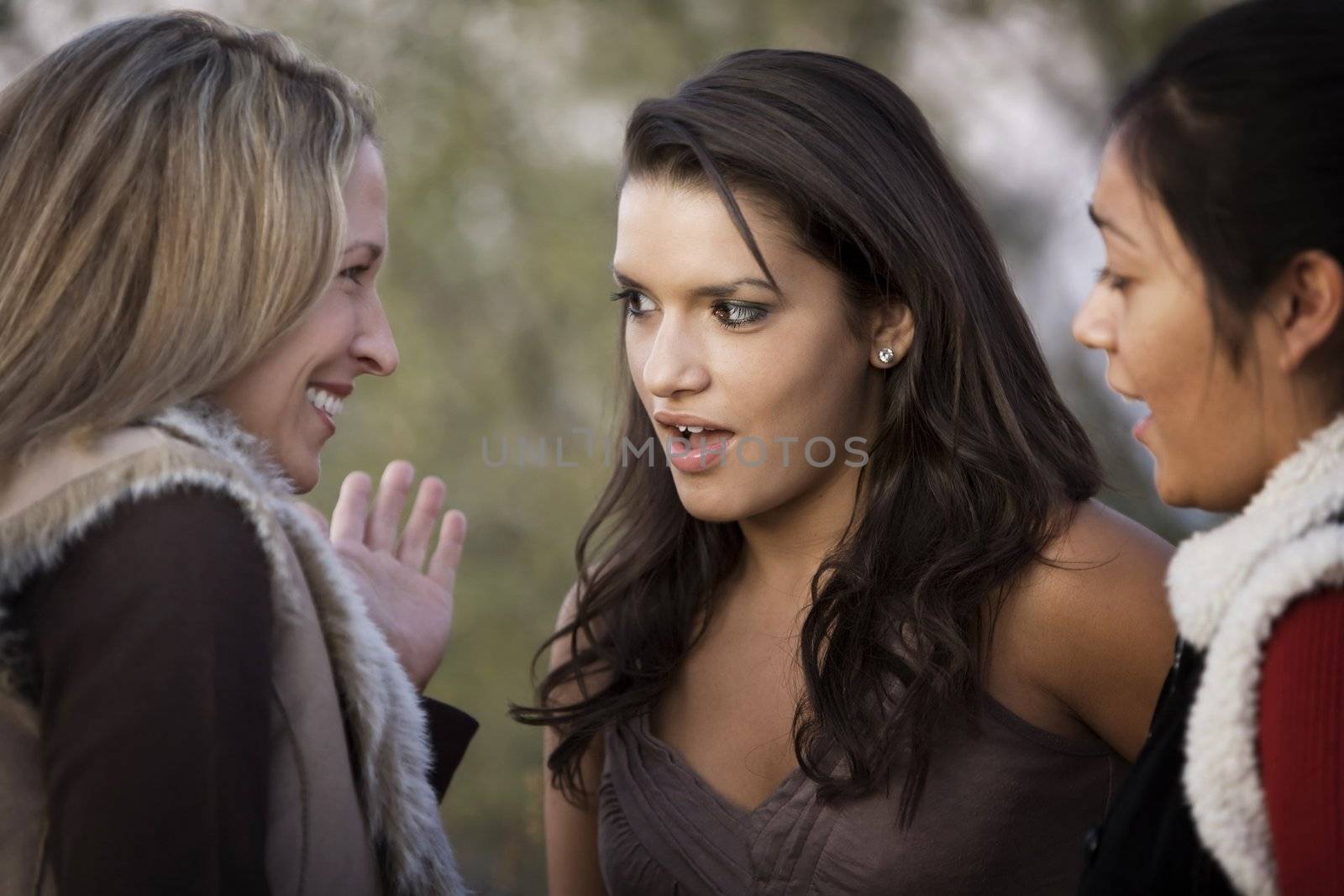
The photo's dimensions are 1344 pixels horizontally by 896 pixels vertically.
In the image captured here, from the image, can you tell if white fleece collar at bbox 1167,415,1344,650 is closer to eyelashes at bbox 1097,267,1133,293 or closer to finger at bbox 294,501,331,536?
eyelashes at bbox 1097,267,1133,293

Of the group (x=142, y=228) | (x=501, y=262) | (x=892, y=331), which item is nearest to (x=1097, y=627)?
(x=892, y=331)

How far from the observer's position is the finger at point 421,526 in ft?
8.20

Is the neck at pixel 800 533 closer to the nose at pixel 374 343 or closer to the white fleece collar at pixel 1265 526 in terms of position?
the nose at pixel 374 343

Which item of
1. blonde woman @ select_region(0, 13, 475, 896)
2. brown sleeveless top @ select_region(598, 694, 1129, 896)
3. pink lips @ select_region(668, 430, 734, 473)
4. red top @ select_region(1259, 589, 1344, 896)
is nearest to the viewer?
red top @ select_region(1259, 589, 1344, 896)

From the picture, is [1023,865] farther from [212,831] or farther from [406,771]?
[212,831]

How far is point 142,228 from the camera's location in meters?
1.74

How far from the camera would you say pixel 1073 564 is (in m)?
2.13

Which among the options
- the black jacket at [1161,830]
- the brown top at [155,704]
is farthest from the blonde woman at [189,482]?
the black jacket at [1161,830]

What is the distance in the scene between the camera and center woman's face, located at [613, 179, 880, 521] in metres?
2.19

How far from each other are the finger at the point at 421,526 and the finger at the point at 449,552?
0.03 metres

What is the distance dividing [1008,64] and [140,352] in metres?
3.88

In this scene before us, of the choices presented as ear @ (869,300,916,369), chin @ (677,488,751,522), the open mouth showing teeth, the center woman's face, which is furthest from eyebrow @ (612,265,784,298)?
the open mouth showing teeth

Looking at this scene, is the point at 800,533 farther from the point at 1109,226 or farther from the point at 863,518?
the point at 1109,226

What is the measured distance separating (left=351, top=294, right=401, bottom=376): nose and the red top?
1.38 metres
